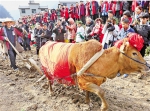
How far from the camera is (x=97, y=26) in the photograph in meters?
6.79

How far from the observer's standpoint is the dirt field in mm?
4250

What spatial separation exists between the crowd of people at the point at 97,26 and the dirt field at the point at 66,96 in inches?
43.4

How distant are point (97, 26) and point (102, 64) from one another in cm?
351

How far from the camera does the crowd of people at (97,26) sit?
5.45 m

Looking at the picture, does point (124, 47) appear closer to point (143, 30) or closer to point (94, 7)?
point (143, 30)

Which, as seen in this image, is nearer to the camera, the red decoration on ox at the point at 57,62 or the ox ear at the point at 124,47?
the ox ear at the point at 124,47

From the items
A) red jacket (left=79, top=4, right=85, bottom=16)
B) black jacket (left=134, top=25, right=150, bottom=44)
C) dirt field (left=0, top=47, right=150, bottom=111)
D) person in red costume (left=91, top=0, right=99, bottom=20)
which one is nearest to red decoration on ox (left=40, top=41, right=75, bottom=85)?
dirt field (left=0, top=47, right=150, bottom=111)

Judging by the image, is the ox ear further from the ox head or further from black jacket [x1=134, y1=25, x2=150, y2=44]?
black jacket [x1=134, y1=25, x2=150, y2=44]

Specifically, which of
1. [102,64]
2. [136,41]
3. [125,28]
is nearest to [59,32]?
[125,28]

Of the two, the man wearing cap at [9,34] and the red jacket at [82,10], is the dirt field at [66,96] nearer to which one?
the man wearing cap at [9,34]

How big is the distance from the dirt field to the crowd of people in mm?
1102

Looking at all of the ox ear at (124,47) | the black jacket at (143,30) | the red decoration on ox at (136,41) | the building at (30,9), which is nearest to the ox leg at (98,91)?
the ox ear at (124,47)

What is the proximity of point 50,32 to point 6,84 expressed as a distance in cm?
519

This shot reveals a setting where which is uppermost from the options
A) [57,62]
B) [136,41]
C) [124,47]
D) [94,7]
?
[94,7]
